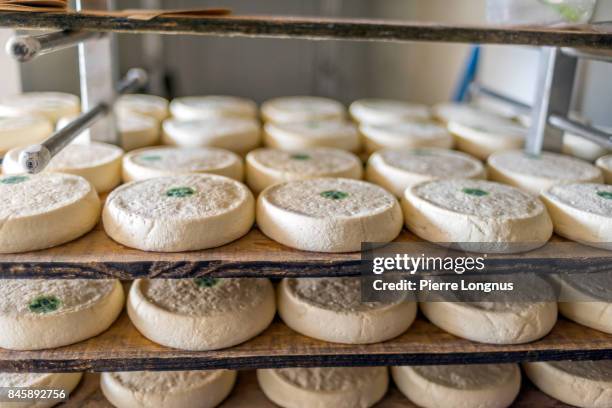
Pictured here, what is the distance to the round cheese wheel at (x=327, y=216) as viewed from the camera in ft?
3.81

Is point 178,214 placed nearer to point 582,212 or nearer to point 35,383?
point 35,383

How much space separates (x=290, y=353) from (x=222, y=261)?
28 cm

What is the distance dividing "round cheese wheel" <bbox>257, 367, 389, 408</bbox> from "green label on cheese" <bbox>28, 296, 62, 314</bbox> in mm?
543

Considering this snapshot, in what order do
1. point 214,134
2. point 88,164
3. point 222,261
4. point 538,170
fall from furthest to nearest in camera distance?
point 214,134 → point 538,170 → point 88,164 → point 222,261

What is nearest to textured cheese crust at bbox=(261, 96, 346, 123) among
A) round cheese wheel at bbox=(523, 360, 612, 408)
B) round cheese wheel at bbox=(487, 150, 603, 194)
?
round cheese wheel at bbox=(487, 150, 603, 194)

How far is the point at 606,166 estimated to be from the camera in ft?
5.39

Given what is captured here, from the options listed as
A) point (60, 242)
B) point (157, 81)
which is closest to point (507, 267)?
point (60, 242)

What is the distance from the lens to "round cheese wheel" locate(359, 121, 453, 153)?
74.0 inches

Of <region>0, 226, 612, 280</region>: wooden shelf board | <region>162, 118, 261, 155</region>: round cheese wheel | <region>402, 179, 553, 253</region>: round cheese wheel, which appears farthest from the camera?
<region>162, 118, 261, 155</region>: round cheese wheel

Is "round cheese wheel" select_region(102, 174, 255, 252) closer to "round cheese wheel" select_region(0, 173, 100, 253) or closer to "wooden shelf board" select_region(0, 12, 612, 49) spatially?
"round cheese wheel" select_region(0, 173, 100, 253)

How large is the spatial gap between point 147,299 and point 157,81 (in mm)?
3181

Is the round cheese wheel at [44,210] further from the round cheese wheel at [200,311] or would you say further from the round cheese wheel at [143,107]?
the round cheese wheel at [143,107]

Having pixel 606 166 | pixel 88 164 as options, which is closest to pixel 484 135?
pixel 606 166

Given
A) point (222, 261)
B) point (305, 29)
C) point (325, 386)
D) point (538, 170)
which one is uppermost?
point (305, 29)
